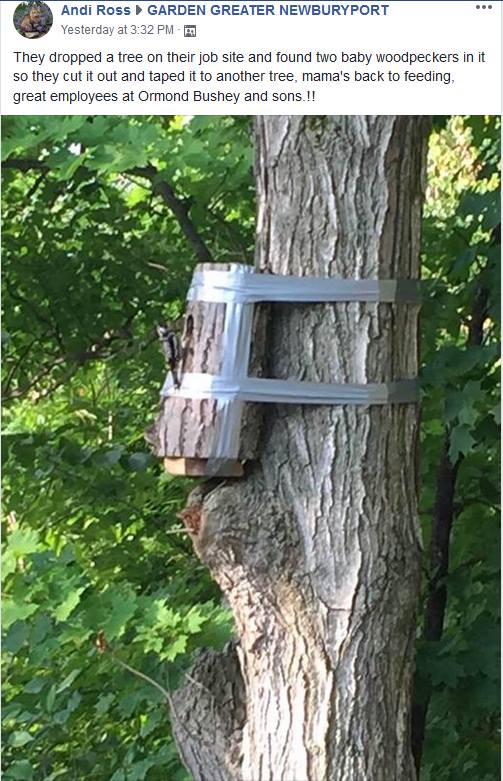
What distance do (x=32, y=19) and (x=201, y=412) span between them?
0.70 m

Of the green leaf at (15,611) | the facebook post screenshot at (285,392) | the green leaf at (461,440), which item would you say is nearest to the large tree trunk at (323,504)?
the facebook post screenshot at (285,392)

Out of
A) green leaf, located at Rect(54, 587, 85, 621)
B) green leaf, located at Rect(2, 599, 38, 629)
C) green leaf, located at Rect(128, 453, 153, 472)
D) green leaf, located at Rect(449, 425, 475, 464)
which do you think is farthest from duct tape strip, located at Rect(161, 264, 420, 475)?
green leaf, located at Rect(128, 453, 153, 472)

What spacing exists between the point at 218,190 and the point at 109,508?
2.68 feet

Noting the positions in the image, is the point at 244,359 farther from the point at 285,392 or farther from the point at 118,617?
the point at 118,617

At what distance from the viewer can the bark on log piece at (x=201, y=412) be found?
1671 mm

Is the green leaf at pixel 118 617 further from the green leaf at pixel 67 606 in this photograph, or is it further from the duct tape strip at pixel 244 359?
the duct tape strip at pixel 244 359

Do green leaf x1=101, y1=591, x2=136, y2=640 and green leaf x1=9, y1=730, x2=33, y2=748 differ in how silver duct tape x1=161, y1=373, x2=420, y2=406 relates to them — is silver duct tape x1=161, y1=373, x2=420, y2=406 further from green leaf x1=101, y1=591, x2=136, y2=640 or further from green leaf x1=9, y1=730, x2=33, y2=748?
green leaf x1=9, y1=730, x2=33, y2=748

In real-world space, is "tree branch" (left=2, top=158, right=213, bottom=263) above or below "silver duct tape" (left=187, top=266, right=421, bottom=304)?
above

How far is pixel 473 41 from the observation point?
1733 mm

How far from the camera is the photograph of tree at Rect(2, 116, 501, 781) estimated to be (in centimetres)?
172

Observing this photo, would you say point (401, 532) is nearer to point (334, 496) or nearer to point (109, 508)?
point (334, 496)

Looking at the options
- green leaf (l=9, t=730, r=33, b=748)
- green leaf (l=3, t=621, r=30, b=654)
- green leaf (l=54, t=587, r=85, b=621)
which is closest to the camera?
green leaf (l=54, t=587, r=85, b=621)

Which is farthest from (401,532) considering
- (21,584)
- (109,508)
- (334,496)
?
(109,508)

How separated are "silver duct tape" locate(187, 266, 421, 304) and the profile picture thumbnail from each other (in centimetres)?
48
